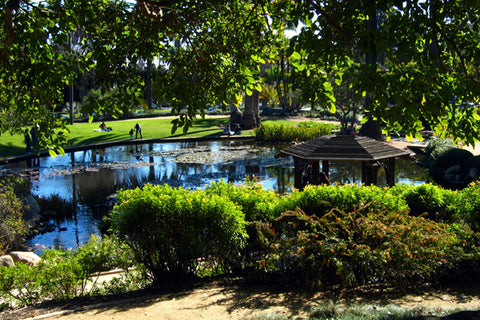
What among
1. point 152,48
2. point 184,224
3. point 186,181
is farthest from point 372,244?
point 186,181

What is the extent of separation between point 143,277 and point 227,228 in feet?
6.44

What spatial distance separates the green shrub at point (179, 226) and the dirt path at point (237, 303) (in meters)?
0.70

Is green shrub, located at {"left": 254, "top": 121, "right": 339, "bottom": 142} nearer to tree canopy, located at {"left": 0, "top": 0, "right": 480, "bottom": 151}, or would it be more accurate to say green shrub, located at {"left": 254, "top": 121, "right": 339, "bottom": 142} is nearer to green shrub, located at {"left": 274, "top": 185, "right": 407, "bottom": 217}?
tree canopy, located at {"left": 0, "top": 0, "right": 480, "bottom": 151}

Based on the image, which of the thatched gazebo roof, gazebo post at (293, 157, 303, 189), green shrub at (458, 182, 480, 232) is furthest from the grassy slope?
green shrub at (458, 182, 480, 232)

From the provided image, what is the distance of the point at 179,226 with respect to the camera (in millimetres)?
7844

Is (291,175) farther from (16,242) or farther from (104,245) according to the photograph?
(104,245)

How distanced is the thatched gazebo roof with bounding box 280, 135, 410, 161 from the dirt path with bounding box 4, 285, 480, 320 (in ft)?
23.9

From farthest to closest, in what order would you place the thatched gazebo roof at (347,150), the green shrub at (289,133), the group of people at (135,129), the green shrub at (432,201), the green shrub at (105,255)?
the group of people at (135,129)
the green shrub at (289,133)
the thatched gazebo roof at (347,150)
the green shrub at (432,201)
the green shrub at (105,255)

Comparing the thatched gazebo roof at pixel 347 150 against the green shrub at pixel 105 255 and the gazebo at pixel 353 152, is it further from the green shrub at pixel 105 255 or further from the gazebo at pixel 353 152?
the green shrub at pixel 105 255

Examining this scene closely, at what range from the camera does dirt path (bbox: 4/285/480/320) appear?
6.30 m

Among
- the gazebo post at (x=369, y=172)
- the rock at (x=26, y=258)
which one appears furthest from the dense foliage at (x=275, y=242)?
the gazebo post at (x=369, y=172)

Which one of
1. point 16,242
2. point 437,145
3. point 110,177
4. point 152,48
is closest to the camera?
point 152,48

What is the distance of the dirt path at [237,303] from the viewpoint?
6.30 m

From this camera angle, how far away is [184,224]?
307 inches
